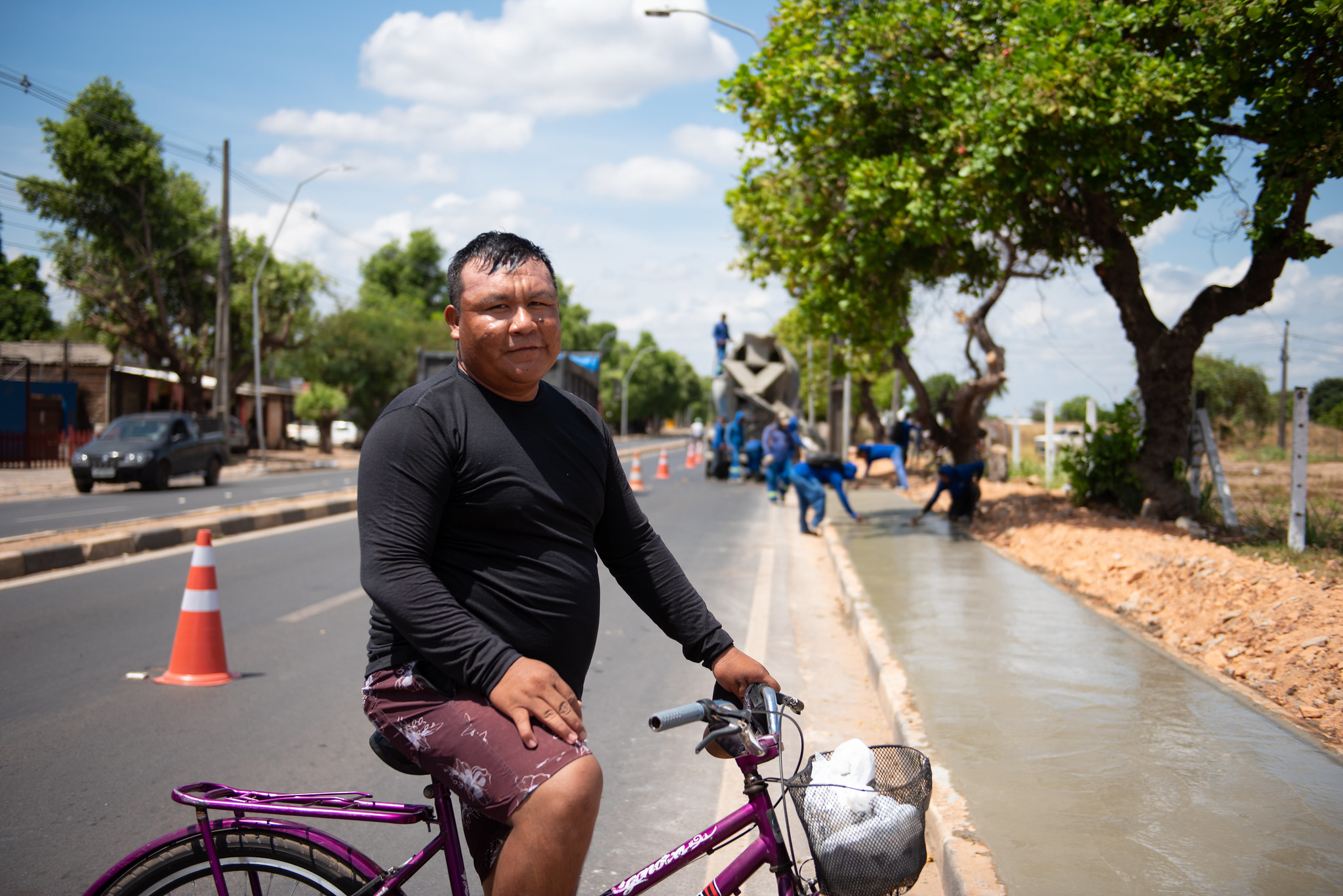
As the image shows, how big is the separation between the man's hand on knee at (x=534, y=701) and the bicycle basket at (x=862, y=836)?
49 centimetres

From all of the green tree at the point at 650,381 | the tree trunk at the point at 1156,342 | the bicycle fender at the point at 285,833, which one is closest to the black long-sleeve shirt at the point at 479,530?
the bicycle fender at the point at 285,833

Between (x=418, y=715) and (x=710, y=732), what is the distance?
0.60m

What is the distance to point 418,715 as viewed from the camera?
1.99 meters

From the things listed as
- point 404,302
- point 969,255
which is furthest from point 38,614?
point 404,302

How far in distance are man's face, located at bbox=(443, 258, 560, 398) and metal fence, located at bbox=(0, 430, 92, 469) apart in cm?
2935

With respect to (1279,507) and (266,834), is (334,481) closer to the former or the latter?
(1279,507)

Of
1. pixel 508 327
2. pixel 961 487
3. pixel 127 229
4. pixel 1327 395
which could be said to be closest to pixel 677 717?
pixel 508 327

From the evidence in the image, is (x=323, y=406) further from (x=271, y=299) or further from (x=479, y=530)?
(x=479, y=530)

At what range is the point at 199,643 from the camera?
19.5ft

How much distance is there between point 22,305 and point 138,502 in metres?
54.0

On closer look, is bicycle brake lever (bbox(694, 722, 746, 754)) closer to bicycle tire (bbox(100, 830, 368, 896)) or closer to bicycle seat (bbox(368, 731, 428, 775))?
bicycle seat (bbox(368, 731, 428, 775))

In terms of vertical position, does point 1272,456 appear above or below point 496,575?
below

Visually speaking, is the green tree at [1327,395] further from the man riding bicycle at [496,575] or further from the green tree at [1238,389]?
the man riding bicycle at [496,575]

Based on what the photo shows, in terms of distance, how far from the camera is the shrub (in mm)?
11828
